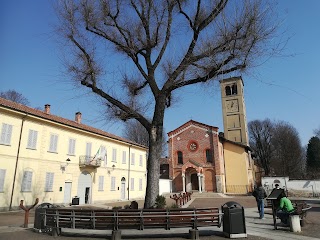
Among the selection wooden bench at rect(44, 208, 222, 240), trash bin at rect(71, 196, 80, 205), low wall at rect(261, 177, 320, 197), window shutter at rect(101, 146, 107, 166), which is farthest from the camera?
low wall at rect(261, 177, 320, 197)

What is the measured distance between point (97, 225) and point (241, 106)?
40228 millimetres

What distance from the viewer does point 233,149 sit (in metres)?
40.8

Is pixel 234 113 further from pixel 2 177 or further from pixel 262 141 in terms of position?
pixel 2 177

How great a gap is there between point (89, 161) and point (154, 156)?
17.3m

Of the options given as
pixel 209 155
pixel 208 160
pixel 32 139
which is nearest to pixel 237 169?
pixel 208 160

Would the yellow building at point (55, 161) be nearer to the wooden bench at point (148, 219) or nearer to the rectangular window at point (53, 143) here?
the rectangular window at point (53, 143)

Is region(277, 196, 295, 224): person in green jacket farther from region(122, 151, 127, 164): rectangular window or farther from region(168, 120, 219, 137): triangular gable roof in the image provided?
region(168, 120, 219, 137): triangular gable roof

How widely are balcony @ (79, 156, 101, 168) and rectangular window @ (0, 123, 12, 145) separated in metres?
8.04

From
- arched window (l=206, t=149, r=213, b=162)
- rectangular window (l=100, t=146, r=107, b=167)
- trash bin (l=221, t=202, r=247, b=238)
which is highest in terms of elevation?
arched window (l=206, t=149, r=213, b=162)

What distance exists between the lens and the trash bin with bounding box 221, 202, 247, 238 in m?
8.46

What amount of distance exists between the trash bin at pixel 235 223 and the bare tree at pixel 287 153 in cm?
4991

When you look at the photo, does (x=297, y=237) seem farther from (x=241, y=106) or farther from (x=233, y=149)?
(x=241, y=106)

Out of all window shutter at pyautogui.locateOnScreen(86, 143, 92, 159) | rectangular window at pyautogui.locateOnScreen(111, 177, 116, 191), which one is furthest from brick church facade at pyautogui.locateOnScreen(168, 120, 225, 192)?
window shutter at pyautogui.locateOnScreen(86, 143, 92, 159)

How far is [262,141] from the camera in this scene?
196 feet
